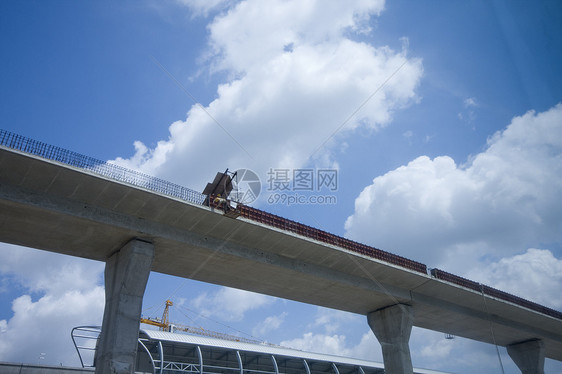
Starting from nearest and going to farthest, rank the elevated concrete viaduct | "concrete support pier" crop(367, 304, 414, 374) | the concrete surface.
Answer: the elevated concrete viaduct < the concrete surface < "concrete support pier" crop(367, 304, 414, 374)

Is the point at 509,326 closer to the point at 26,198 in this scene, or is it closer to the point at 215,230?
the point at 215,230

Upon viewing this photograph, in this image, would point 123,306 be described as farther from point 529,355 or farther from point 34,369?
point 529,355

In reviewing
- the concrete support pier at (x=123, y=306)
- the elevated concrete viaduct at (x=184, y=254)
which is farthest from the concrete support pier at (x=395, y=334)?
the concrete support pier at (x=123, y=306)

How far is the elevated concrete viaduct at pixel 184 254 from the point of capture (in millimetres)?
23312

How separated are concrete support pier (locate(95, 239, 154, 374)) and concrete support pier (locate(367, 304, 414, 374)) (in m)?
23.2

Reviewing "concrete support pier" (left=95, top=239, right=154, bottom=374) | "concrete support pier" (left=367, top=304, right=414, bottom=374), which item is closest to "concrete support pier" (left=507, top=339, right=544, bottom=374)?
"concrete support pier" (left=367, top=304, right=414, bottom=374)

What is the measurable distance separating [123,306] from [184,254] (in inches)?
218

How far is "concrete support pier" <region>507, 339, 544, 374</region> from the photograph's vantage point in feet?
165

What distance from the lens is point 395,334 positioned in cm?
3828

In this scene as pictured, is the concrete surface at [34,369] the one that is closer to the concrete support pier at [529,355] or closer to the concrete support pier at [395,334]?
the concrete support pier at [395,334]

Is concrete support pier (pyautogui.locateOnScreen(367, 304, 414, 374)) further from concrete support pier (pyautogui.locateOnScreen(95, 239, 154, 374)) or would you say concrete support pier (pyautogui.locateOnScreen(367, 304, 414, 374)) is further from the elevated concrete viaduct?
concrete support pier (pyautogui.locateOnScreen(95, 239, 154, 374))

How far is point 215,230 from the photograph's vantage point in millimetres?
28094

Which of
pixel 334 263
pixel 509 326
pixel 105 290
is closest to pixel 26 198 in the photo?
pixel 105 290

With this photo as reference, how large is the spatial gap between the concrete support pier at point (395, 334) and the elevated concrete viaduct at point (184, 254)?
0.09 meters
